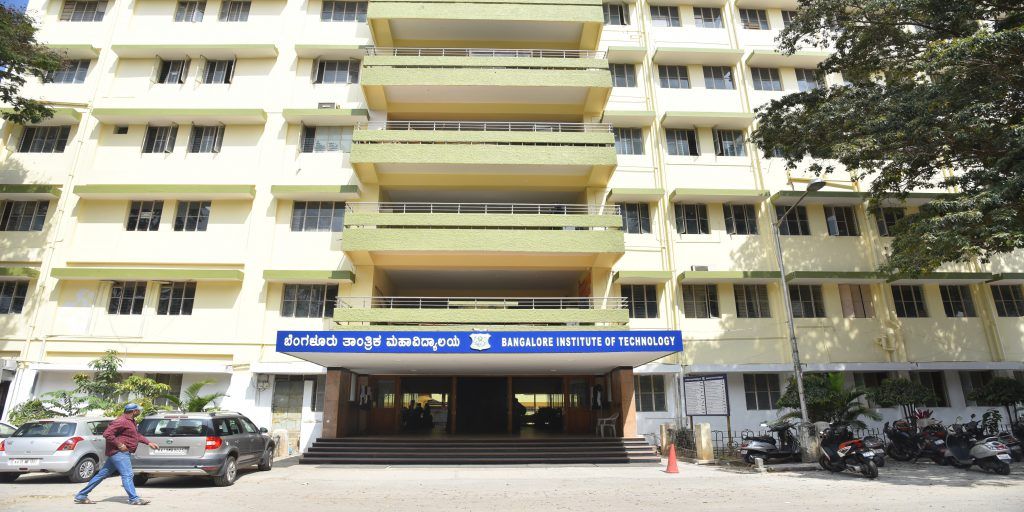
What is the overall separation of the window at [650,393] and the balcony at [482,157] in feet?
26.6

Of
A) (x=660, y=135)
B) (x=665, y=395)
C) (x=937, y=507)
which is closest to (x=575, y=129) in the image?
(x=660, y=135)

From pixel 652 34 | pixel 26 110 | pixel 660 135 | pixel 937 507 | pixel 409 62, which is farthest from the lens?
pixel 652 34

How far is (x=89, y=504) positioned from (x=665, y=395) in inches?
688

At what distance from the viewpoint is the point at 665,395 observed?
2036cm

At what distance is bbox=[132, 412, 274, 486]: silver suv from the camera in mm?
10773

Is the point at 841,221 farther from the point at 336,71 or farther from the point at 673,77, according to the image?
the point at 336,71

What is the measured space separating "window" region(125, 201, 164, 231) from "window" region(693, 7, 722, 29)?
25019 millimetres

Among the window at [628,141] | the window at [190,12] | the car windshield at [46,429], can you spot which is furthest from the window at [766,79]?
the car windshield at [46,429]

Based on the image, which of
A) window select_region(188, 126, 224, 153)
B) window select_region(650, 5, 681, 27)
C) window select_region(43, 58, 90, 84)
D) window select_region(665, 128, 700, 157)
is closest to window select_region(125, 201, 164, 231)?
window select_region(188, 126, 224, 153)

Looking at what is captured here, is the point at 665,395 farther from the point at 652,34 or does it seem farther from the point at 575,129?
the point at 652,34

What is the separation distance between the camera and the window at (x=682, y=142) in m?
23.0

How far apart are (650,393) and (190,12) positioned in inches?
1025

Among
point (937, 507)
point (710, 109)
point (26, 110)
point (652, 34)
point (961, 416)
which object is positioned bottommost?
point (937, 507)

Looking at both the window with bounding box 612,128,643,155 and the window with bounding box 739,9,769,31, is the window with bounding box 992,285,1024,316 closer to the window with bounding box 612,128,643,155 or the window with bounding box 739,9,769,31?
the window with bounding box 739,9,769,31
